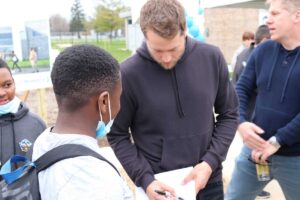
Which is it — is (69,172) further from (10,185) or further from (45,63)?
(45,63)

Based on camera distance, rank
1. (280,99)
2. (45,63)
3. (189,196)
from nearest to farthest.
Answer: (189,196) < (280,99) < (45,63)

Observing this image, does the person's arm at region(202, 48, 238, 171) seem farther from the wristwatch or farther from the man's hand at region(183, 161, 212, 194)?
the wristwatch

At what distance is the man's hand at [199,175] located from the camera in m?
2.03

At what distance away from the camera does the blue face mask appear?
101 inches

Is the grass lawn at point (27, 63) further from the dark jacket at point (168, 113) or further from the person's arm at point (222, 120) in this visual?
the person's arm at point (222, 120)

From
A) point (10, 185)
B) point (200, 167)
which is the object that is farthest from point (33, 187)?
point (200, 167)

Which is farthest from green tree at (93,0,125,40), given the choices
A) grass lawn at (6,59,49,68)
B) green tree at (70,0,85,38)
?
grass lawn at (6,59,49,68)

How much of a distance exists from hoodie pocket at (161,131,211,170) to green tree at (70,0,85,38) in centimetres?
4675

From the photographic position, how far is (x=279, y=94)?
2.57m

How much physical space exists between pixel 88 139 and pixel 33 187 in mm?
236

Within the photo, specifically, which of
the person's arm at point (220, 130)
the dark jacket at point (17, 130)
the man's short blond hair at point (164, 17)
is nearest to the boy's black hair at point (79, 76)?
the man's short blond hair at point (164, 17)

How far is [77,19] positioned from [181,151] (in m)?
51.1

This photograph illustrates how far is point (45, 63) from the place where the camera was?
5770 mm

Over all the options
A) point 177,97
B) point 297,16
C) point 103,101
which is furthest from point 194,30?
point 103,101
